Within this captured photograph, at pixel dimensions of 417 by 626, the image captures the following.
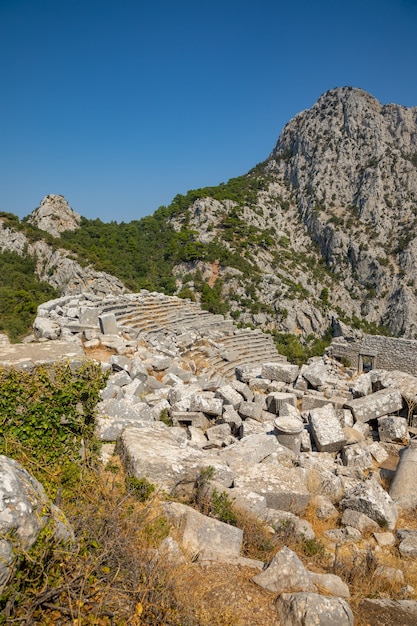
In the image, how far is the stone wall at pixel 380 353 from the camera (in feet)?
50.8

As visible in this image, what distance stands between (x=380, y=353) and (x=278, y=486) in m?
13.3

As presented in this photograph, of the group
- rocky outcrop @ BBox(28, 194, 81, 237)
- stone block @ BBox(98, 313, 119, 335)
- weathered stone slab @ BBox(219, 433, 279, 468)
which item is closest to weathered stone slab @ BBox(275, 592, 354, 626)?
weathered stone slab @ BBox(219, 433, 279, 468)

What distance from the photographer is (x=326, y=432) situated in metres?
6.66

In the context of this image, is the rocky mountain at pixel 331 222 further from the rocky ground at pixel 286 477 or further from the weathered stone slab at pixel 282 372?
the rocky ground at pixel 286 477

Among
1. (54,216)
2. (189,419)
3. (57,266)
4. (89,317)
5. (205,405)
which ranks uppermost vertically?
(54,216)

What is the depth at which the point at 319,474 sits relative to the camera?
219 inches

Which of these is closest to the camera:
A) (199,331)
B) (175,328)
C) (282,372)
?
(282,372)

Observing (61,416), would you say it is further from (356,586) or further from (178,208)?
(178,208)

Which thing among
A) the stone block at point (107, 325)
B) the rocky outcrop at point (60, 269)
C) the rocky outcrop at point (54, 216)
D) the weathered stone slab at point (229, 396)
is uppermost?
the rocky outcrop at point (54, 216)

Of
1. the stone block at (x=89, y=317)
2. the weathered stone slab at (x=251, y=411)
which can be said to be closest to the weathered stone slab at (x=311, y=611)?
the weathered stone slab at (x=251, y=411)

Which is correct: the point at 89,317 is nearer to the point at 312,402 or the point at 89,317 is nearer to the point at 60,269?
the point at 312,402

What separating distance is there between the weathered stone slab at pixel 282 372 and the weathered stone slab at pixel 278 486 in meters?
5.38

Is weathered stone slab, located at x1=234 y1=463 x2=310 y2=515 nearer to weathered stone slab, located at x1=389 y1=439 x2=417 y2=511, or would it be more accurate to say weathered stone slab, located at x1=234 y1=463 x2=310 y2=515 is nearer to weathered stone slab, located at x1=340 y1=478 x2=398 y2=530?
weathered stone slab, located at x1=340 y1=478 x2=398 y2=530

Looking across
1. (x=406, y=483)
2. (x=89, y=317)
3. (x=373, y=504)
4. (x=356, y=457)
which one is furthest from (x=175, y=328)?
(x=373, y=504)
